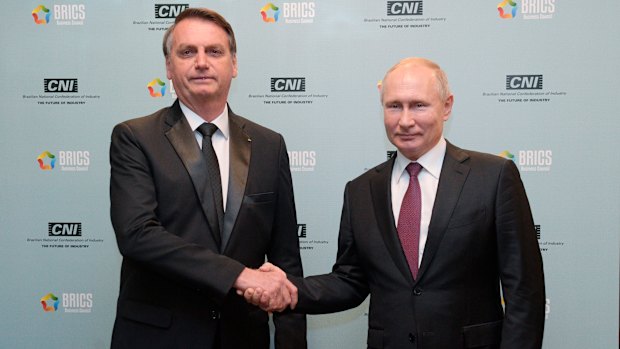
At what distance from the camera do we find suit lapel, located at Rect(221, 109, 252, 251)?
8.33 ft

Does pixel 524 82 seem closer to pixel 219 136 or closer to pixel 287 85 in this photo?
pixel 287 85

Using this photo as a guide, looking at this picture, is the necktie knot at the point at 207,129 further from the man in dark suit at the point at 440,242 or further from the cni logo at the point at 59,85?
the cni logo at the point at 59,85

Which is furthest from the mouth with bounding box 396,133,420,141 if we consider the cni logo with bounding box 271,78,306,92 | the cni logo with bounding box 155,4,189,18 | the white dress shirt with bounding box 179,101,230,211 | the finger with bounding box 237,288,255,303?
the cni logo with bounding box 155,4,189,18

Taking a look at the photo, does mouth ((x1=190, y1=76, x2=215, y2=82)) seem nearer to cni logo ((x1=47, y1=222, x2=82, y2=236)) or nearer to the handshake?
the handshake

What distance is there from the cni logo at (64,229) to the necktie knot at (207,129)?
66.5 inches

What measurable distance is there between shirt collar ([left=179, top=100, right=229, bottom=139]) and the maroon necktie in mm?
803

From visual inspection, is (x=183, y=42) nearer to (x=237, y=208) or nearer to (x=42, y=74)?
(x=237, y=208)

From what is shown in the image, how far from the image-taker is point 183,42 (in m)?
2.65

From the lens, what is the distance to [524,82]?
3736 millimetres

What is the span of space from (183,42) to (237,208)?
0.73 m

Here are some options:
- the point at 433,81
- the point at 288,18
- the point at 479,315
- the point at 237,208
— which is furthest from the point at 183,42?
the point at 479,315

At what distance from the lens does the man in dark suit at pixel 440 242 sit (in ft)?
7.66

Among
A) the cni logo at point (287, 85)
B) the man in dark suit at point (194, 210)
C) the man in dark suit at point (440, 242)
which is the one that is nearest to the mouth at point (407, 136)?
the man in dark suit at point (440, 242)

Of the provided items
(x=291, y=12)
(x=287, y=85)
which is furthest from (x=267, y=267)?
(x=291, y=12)
